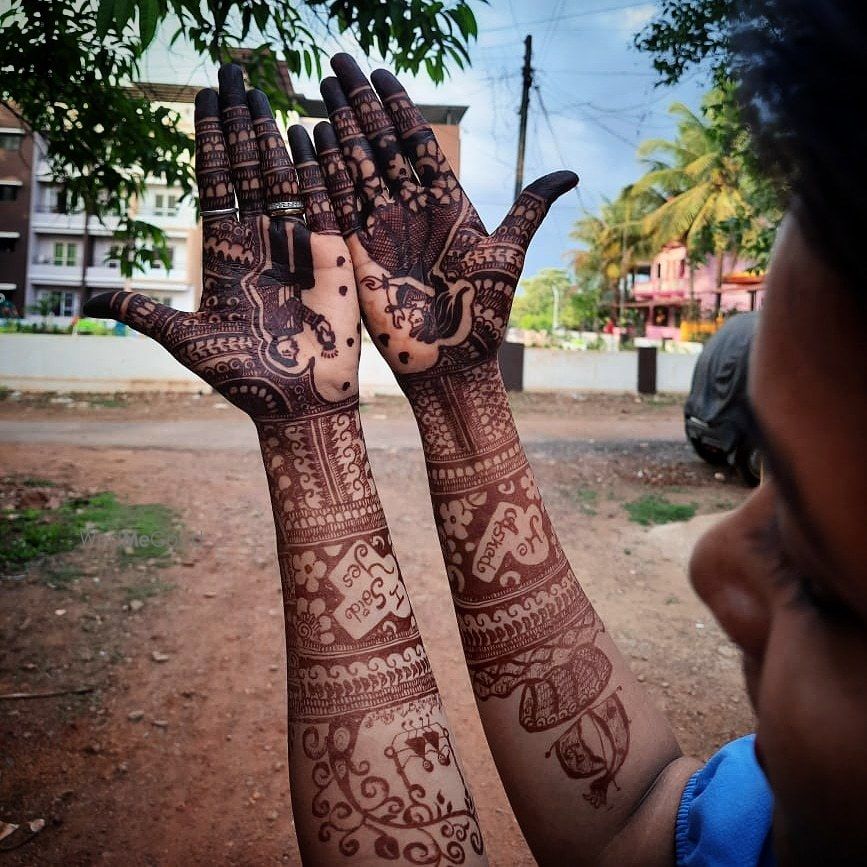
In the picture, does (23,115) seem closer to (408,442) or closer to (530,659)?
(530,659)

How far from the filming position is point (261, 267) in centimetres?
129

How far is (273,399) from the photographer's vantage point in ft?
4.06

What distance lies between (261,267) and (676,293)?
1288 inches

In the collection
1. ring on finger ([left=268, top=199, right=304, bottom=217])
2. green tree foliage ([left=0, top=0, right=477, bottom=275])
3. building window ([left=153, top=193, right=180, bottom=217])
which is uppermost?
building window ([left=153, top=193, right=180, bottom=217])

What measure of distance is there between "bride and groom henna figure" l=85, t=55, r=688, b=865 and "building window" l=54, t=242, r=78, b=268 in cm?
3226

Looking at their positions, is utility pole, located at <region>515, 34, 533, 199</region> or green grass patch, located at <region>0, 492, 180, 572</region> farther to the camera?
utility pole, located at <region>515, 34, 533, 199</region>

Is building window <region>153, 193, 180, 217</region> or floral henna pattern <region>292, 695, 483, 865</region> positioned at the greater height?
building window <region>153, 193, 180, 217</region>

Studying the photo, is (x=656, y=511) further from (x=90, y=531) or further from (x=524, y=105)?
(x=524, y=105)

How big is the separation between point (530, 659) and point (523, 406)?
40.6 ft

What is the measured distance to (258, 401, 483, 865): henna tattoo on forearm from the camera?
3.35ft

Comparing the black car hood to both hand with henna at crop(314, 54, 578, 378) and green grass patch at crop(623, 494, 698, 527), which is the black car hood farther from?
hand with henna at crop(314, 54, 578, 378)

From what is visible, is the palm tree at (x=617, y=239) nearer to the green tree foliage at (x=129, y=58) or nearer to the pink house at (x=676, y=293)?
the pink house at (x=676, y=293)

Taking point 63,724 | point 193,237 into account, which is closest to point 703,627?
point 63,724

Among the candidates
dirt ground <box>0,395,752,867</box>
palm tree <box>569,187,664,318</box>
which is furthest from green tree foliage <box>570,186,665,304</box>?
dirt ground <box>0,395,752,867</box>
